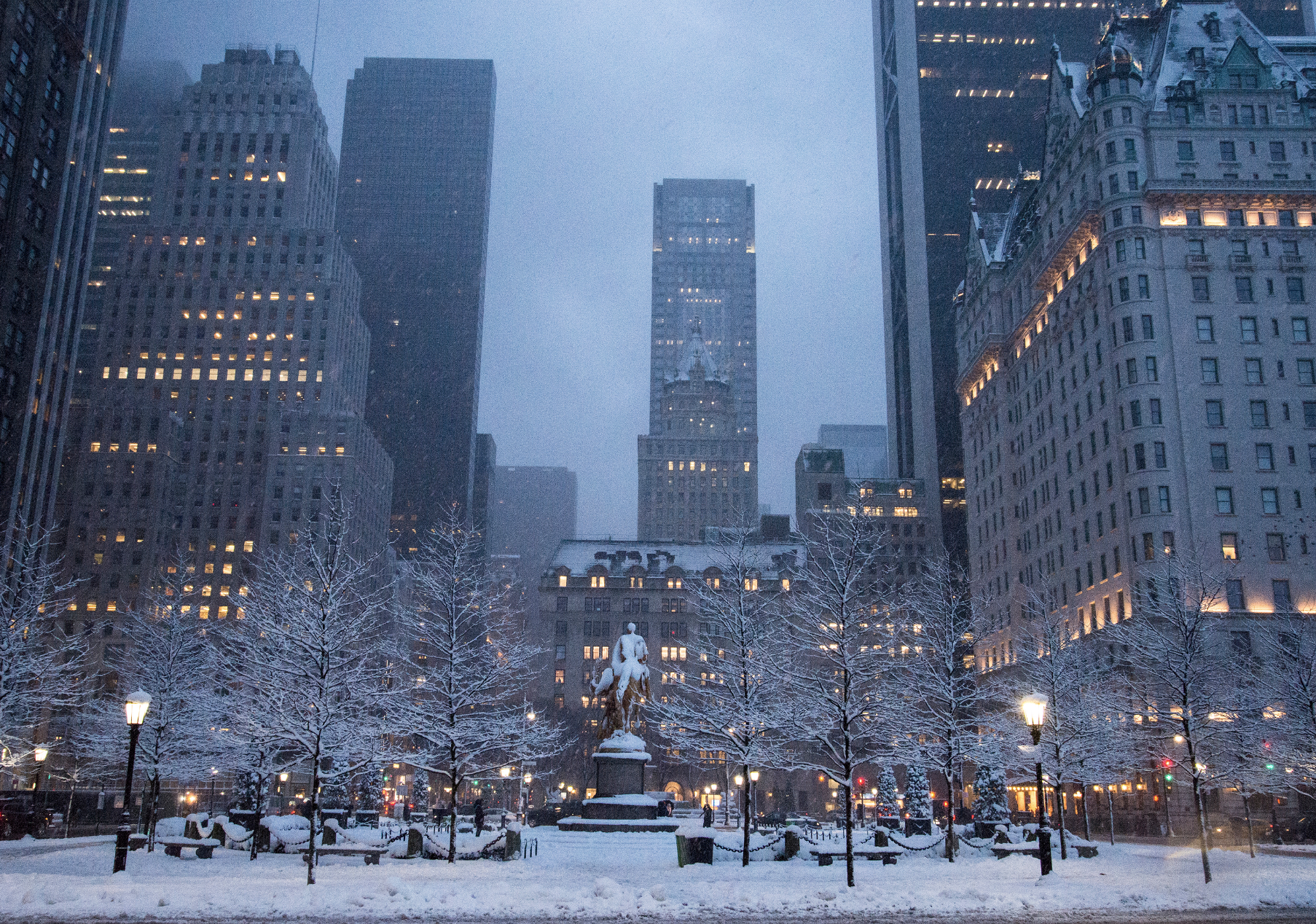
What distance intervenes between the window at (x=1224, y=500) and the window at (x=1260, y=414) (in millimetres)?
5637

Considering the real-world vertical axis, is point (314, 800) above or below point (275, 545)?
below

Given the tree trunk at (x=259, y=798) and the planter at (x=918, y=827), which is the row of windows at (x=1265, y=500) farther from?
the tree trunk at (x=259, y=798)

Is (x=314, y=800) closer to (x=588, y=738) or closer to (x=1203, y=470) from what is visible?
(x=1203, y=470)

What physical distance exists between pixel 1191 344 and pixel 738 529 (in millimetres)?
49032

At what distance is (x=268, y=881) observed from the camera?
84.2ft

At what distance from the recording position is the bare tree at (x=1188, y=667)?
36.2 meters

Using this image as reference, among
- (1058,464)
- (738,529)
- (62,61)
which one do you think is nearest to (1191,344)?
(1058,464)

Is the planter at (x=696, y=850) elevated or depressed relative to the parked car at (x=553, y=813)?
elevated

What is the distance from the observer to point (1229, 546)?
6938 centimetres

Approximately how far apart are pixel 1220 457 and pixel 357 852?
62403 millimetres

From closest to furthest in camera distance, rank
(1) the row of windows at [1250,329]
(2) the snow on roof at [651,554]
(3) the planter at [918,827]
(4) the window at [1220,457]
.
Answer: (3) the planter at [918,827]
(4) the window at [1220,457]
(1) the row of windows at [1250,329]
(2) the snow on roof at [651,554]

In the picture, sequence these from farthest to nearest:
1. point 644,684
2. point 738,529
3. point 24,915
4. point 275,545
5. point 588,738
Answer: point 275,545
point 588,738
point 644,684
point 738,529
point 24,915

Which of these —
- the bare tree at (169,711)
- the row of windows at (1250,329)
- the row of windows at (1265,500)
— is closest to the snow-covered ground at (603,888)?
the bare tree at (169,711)

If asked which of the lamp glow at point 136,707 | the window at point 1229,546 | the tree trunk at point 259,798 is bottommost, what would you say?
the tree trunk at point 259,798
